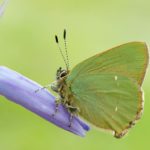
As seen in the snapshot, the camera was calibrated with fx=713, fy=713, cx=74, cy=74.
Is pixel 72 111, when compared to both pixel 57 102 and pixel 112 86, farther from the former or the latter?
pixel 112 86

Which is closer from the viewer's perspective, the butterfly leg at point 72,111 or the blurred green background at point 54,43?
the butterfly leg at point 72,111

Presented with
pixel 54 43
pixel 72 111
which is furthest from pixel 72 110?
pixel 54 43

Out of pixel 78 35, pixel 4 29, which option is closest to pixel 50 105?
pixel 4 29

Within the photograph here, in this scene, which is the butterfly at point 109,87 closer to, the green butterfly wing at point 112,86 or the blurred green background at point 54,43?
the green butterfly wing at point 112,86

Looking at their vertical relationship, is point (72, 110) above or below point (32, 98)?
below

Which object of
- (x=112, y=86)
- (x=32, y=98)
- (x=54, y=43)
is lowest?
(x=54, y=43)

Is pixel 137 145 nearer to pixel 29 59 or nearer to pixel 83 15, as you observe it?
pixel 29 59

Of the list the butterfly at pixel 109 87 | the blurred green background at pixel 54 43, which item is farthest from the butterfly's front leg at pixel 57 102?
the blurred green background at pixel 54 43

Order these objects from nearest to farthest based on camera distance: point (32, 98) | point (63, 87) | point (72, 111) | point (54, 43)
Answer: point (32, 98) < point (72, 111) < point (63, 87) < point (54, 43)

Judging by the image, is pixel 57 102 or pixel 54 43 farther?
pixel 54 43
